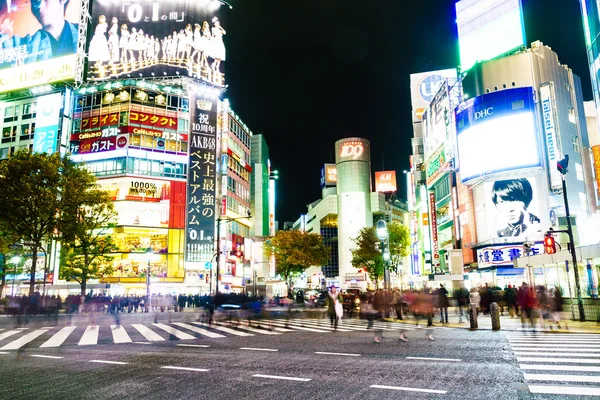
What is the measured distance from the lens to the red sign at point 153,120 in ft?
192

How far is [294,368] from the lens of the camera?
9.38m

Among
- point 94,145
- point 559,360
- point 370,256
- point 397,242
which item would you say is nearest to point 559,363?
point 559,360

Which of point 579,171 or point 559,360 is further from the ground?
point 579,171

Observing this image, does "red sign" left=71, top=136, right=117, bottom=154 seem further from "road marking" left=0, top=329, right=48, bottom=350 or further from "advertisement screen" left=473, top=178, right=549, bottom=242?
"advertisement screen" left=473, top=178, right=549, bottom=242

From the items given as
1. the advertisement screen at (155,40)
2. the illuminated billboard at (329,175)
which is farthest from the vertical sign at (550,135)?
the illuminated billboard at (329,175)

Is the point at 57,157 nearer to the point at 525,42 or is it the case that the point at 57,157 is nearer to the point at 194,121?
the point at 194,121

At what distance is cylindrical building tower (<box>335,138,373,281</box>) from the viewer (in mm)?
118500

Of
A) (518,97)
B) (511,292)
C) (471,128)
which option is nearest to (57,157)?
(511,292)

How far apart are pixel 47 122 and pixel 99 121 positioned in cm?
613

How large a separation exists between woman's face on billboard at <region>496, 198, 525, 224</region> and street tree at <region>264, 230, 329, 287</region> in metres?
27.5

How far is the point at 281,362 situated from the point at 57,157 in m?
31.0

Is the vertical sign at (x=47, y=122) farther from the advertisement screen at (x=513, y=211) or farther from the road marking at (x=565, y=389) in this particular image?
the road marking at (x=565, y=389)

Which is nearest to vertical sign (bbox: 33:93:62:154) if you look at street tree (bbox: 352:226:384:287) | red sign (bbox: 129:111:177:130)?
red sign (bbox: 129:111:177:130)

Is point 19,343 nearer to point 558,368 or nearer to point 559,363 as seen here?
point 558,368
